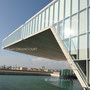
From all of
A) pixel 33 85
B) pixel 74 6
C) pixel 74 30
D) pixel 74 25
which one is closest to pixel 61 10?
pixel 74 6

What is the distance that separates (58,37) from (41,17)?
712 cm

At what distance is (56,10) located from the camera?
16.9 metres

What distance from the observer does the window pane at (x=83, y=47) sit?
11.1m

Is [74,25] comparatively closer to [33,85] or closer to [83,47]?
[83,47]

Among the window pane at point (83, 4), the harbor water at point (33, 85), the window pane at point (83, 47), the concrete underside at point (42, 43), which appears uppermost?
the window pane at point (83, 4)

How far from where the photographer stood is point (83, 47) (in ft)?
37.0

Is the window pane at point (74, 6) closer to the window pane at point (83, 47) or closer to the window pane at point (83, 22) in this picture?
the window pane at point (83, 22)

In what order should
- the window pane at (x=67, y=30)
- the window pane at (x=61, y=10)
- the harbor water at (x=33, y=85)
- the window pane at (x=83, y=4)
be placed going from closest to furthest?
the window pane at (x=83, y=4) < the window pane at (x=67, y=30) < the window pane at (x=61, y=10) < the harbor water at (x=33, y=85)

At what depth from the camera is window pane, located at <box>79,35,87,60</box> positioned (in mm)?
11070

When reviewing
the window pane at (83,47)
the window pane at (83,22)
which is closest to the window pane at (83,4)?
the window pane at (83,22)

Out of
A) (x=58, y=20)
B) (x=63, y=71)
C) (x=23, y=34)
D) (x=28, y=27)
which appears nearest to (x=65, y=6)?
(x=58, y=20)

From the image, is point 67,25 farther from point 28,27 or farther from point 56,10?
point 28,27

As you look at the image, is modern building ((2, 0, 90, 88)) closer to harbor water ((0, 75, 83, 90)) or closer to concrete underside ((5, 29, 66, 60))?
concrete underside ((5, 29, 66, 60))

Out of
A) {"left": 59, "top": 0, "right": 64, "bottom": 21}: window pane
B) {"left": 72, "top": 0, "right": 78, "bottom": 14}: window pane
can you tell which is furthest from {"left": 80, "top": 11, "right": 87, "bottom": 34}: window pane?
{"left": 59, "top": 0, "right": 64, "bottom": 21}: window pane
